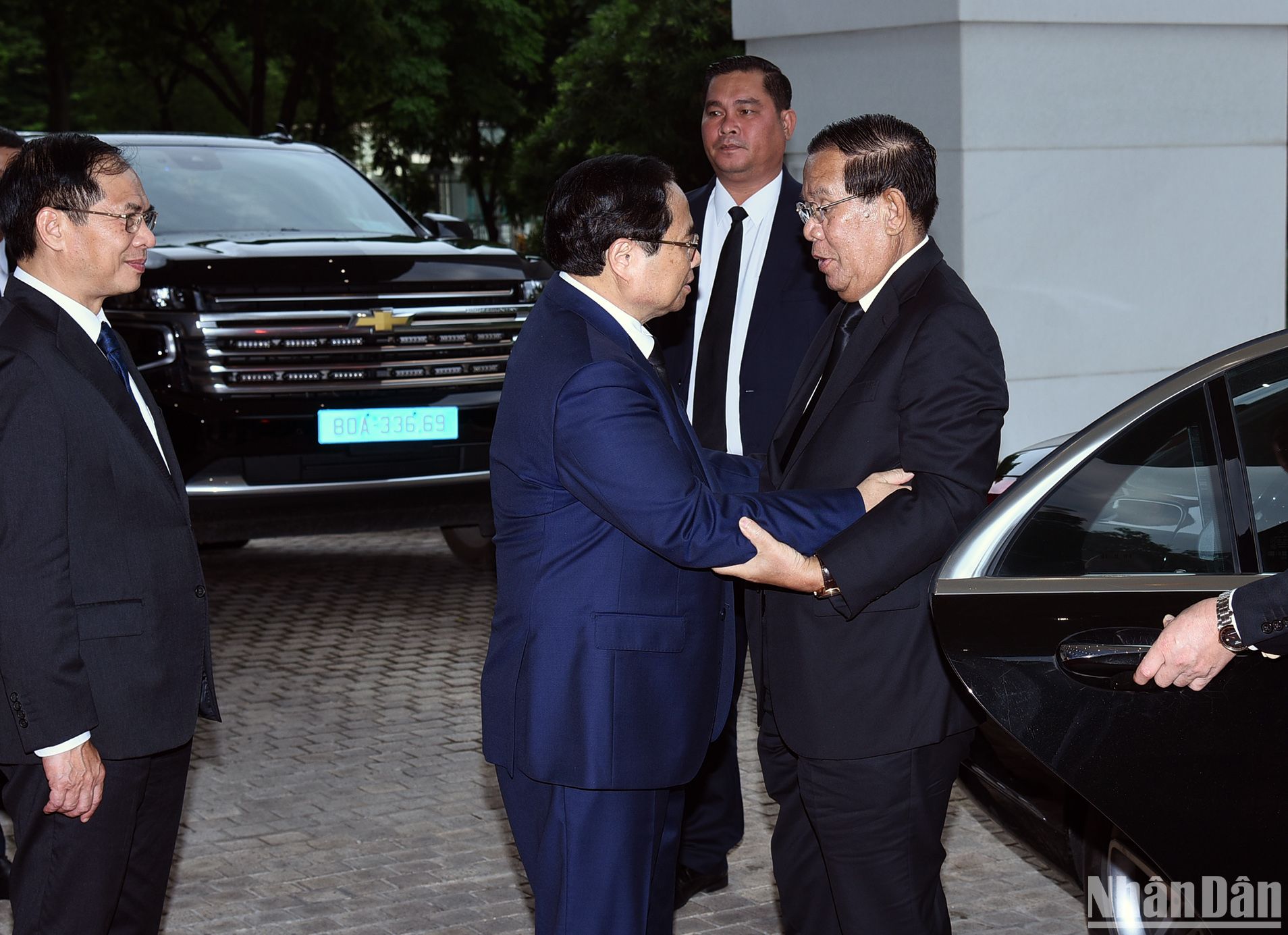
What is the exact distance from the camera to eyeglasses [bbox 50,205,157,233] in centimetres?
315

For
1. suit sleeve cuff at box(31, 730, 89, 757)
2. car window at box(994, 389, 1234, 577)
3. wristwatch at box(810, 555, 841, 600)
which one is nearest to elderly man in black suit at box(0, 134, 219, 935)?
suit sleeve cuff at box(31, 730, 89, 757)

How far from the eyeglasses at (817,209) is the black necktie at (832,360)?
7.9 inches

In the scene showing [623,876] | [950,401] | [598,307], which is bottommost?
[623,876]

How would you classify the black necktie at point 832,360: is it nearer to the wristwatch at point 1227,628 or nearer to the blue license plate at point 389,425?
the wristwatch at point 1227,628

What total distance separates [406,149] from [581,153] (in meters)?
10.5

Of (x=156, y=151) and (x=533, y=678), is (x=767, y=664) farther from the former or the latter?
(x=156, y=151)

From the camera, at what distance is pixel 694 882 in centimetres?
464

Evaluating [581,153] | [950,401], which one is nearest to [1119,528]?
[950,401]

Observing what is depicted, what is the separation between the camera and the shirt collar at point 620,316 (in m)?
3.11

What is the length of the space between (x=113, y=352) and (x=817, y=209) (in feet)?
4.70

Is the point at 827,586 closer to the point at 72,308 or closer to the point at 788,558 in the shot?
the point at 788,558

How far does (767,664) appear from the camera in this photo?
133 inches

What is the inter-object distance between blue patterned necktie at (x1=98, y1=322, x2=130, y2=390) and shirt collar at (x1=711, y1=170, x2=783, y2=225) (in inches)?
87.9

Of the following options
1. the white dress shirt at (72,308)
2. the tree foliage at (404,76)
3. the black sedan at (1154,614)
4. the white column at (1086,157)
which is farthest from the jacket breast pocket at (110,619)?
the tree foliage at (404,76)
